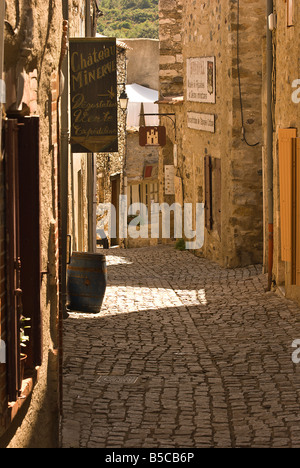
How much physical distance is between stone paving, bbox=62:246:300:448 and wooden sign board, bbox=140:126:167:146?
9658mm

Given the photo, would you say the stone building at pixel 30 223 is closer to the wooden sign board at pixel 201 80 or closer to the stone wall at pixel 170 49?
the wooden sign board at pixel 201 80

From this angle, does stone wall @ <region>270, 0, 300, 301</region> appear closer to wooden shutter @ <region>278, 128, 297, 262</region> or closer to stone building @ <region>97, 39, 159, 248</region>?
wooden shutter @ <region>278, 128, 297, 262</region>

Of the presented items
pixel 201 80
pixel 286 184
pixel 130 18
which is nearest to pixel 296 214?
pixel 286 184

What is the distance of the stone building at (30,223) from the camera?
4.24 m

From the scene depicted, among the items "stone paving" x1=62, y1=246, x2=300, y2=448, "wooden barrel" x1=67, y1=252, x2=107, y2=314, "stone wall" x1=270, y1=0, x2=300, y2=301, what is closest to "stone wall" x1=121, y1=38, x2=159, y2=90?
"stone wall" x1=270, y1=0, x2=300, y2=301

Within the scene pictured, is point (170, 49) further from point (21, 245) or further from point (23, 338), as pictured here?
point (23, 338)

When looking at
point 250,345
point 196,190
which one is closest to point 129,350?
point 250,345

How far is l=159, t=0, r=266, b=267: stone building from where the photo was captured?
14.9 meters

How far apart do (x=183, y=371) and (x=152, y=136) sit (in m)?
14.7

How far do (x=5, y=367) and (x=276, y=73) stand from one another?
830 centimetres

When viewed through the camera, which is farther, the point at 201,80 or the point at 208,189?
the point at 201,80

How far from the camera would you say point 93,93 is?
10297mm

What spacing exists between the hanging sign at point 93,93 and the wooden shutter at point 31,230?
18.5ft

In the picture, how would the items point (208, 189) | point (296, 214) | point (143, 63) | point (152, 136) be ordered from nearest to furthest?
point (296, 214) < point (208, 189) < point (152, 136) < point (143, 63)
